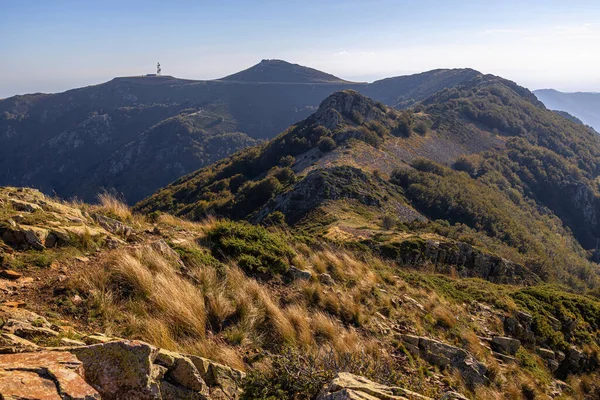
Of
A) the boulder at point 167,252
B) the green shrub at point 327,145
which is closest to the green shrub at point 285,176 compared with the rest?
the green shrub at point 327,145

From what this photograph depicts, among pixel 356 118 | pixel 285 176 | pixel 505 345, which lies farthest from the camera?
pixel 356 118

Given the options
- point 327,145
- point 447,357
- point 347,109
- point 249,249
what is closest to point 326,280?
point 249,249

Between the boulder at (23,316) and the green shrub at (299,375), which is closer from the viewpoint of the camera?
the boulder at (23,316)

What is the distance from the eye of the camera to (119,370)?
319 centimetres

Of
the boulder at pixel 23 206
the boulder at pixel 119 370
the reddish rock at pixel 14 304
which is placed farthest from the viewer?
the boulder at pixel 23 206

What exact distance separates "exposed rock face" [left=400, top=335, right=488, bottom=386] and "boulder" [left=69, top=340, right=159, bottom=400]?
17.5ft

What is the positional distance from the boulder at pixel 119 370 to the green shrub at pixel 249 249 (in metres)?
4.61

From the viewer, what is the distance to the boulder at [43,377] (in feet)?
8.46

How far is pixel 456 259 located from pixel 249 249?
44.6 feet

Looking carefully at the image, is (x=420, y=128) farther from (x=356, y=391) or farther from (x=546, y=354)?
(x=356, y=391)

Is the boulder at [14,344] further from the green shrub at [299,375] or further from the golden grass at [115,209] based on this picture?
the golden grass at [115,209]

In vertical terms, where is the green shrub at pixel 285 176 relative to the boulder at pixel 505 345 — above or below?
above

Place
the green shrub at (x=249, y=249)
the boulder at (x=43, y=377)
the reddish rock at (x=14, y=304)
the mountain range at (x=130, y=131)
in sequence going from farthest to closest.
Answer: the mountain range at (x=130, y=131)
the green shrub at (x=249, y=249)
the reddish rock at (x=14, y=304)
the boulder at (x=43, y=377)

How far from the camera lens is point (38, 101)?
178 meters
